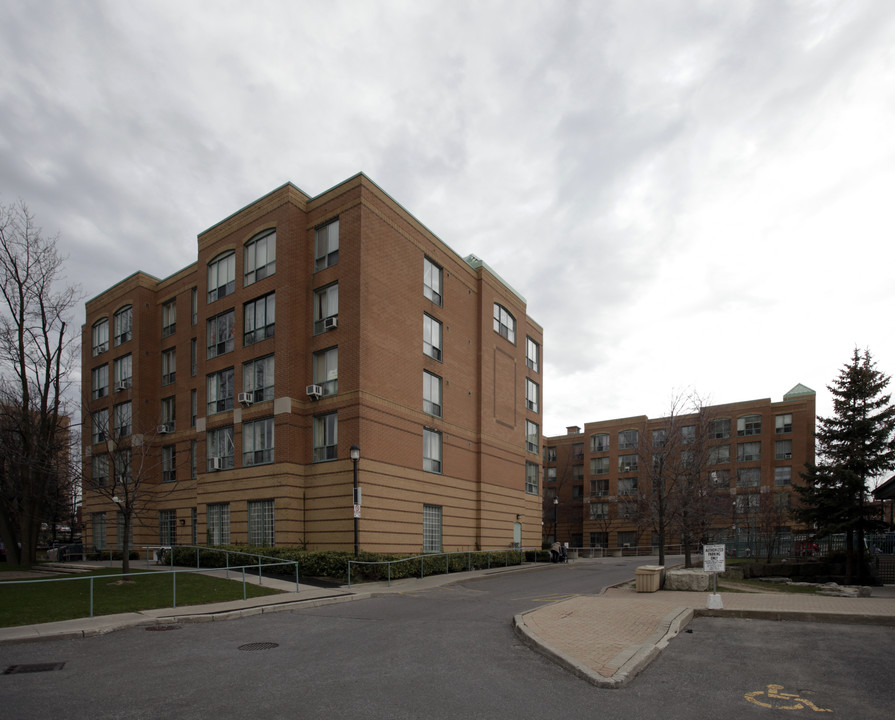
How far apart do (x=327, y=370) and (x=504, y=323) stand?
47.6ft

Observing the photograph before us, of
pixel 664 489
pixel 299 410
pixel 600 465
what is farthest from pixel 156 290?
pixel 600 465

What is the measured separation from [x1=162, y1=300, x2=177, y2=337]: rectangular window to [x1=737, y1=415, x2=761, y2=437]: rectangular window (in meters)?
57.5

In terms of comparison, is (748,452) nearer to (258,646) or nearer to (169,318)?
(169,318)

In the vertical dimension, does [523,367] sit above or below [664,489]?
above

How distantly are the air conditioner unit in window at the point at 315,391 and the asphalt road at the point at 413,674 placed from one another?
14393 millimetres

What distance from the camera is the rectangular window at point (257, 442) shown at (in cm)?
2853

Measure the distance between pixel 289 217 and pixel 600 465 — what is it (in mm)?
59838

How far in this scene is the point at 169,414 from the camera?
38.4m

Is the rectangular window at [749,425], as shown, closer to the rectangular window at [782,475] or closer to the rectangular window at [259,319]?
the rectangular window at [782,475]

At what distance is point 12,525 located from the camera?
1320 inches

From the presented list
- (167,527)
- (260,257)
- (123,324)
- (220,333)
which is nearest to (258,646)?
(260,257)

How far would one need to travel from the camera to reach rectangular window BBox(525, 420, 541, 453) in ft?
136

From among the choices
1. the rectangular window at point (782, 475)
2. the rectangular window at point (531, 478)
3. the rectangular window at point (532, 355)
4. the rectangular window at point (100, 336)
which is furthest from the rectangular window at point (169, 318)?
the rectangular window at point (782, 475)

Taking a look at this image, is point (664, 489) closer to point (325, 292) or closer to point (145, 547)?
point (325, 292)
